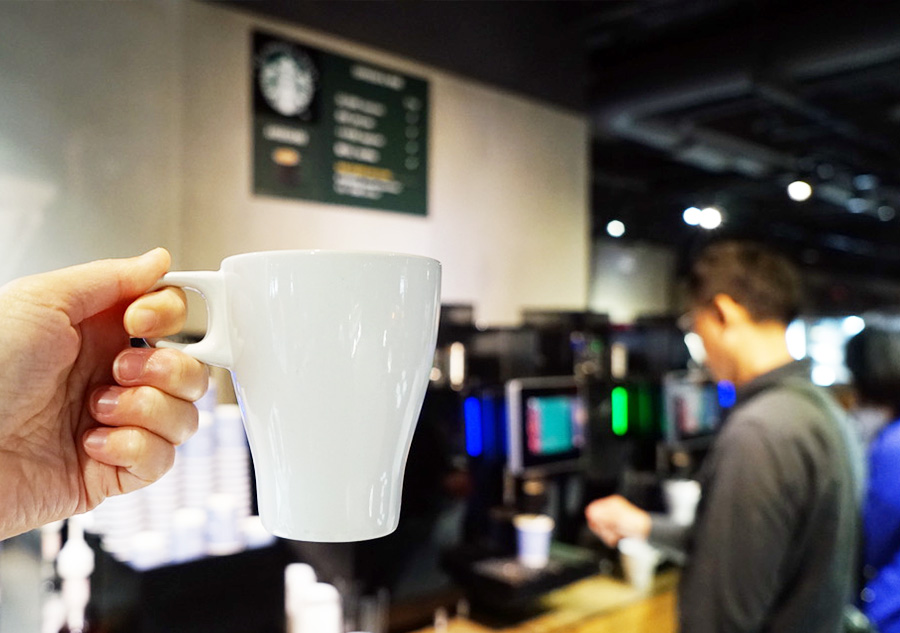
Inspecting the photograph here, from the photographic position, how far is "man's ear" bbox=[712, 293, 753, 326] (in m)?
1.94

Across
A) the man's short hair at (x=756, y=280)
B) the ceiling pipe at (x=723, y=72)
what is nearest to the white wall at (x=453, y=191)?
the ceiling pipe at (x=723, y=72)

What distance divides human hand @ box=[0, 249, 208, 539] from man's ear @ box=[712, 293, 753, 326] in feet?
5.56

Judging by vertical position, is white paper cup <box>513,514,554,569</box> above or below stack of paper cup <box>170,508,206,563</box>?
below

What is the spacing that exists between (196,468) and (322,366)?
1324 millimetres

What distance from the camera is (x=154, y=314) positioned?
478mm

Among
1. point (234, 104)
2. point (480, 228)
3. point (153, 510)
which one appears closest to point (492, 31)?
point (480, 228)

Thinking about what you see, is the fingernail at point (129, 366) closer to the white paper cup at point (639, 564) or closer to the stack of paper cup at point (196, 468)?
the stack of paper cup at point (196, 468)

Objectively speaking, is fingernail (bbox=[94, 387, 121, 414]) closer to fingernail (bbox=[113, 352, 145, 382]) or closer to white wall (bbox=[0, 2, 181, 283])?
fingernail (bbox=[113, 352, 145, 382])

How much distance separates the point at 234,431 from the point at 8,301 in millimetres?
1144

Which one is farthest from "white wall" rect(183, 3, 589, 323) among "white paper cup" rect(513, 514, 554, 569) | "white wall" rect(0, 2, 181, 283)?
"white paper cup" rect(513, 514, 554, 569)

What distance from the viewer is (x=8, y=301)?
551mm

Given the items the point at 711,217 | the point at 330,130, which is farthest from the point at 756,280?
the point at 330,130

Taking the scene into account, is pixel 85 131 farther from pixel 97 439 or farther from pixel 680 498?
pixel 680 498

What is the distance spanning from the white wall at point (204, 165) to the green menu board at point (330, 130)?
45mm
